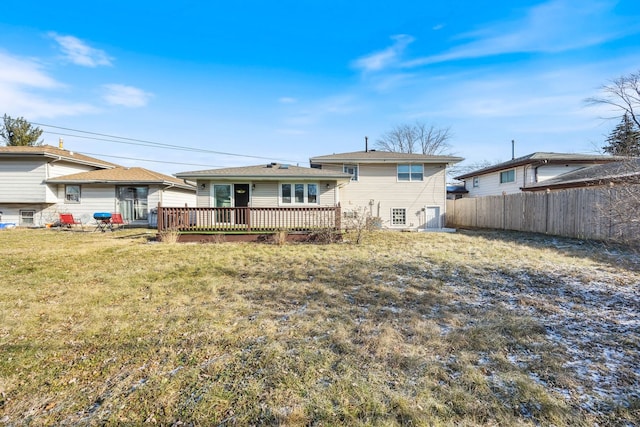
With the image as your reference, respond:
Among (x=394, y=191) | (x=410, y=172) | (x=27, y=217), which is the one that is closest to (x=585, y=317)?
(x=394, y=191)

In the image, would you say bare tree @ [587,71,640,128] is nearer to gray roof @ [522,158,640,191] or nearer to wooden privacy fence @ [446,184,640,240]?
wooden privacy fence @ [446,184,640,240]

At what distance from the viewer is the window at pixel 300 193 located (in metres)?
13.7

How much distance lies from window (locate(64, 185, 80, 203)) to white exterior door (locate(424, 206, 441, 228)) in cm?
1942

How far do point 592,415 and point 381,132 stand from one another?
37171 mm

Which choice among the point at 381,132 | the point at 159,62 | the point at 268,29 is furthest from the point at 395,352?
the point at 381,132

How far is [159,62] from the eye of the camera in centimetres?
1506

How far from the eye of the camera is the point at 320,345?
128 inches

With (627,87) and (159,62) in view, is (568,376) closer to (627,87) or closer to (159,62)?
(627,87)

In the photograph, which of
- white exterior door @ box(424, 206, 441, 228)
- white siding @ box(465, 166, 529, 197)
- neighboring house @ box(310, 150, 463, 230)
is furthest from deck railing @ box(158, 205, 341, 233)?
white siding @ box(465, 166, 529, 197)

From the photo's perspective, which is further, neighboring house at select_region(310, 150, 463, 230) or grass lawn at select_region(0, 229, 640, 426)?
neighboring house at select_region(310, 150, 463, 230)

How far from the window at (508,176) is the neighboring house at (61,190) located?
2170 centimetres

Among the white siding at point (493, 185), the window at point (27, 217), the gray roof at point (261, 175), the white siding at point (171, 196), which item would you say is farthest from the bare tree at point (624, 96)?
the window at point (27, 217)

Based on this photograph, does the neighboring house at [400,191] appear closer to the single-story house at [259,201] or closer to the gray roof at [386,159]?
the gray roof at [386,159]

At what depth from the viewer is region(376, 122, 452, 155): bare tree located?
117 ft
